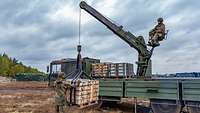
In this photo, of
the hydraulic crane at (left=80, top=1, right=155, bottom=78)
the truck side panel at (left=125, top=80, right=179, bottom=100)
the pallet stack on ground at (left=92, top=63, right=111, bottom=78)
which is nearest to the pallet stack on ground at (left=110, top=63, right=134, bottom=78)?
the pallet stack on ground at (left=92, top=63, right=111, bottom=78)

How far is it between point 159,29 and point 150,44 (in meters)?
1.06

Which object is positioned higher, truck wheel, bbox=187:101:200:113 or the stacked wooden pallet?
the stacked wooden pallet

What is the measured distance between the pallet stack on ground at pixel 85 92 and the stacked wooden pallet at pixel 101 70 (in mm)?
3640

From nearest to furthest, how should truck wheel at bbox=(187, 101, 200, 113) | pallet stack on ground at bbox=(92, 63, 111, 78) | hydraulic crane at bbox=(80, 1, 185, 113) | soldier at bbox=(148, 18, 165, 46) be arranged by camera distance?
truck wheel at bbox=(187, 101, 200, 113)
soldier at bbox=(148, 18, 165, 46)
hydraulic crane at bbox=(80, 1, 185, 113)
pallet stack on ground at bbox=(92, 63, 111, 78)

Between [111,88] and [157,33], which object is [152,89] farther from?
[157,33]

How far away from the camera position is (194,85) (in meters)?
11.4

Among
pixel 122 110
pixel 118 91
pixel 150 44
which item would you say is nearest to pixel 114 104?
pixel 122 110

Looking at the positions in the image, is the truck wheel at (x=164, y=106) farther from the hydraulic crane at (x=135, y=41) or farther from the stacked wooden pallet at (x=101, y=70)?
the stacked wooden pallet at (x=101, y=70)

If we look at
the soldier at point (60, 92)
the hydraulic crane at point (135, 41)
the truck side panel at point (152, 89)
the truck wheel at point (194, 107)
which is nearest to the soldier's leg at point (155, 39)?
the hydraulic crane at point (135, 41)

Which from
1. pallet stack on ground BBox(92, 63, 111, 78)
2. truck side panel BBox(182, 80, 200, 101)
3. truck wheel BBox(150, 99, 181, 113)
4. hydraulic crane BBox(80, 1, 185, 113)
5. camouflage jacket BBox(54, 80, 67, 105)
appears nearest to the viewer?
truck side panel BBox(182, 80, 200, 101)

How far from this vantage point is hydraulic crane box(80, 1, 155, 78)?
1766 centimetres

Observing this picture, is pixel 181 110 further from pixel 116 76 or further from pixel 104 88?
pixel 116 76

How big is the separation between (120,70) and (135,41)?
5.82 feet

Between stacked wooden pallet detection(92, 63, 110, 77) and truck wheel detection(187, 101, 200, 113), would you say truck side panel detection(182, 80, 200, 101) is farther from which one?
stacked wooden pallet detection(92, 63, 110, 77)
